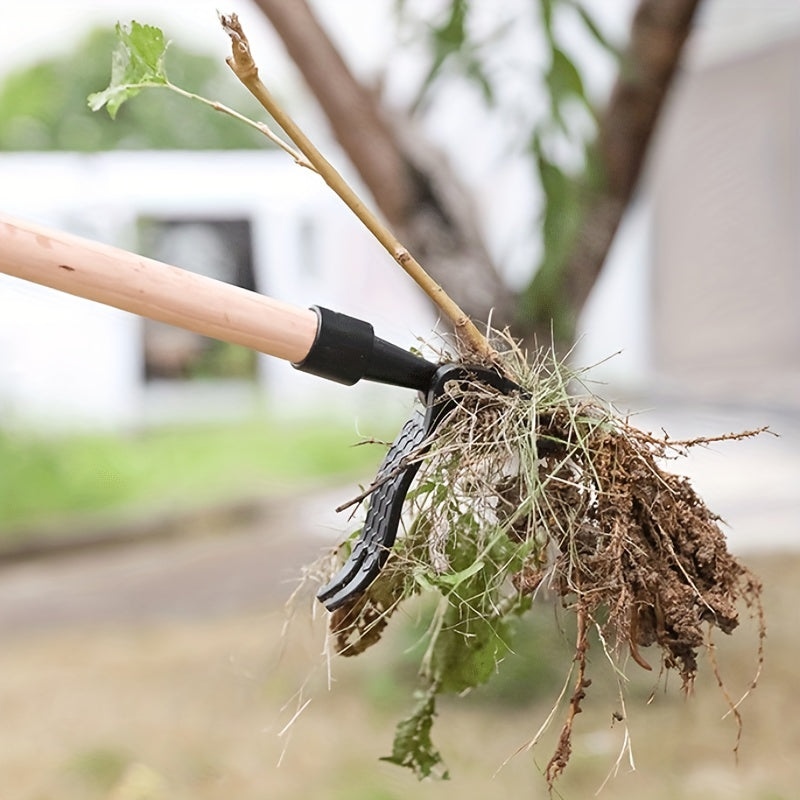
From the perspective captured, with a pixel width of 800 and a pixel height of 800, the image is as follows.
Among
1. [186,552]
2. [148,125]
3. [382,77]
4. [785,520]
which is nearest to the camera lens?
[382,77]

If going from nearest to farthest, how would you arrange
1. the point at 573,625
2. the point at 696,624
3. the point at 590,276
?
the point at 696,624
the point at 573,625
the point at 590,276

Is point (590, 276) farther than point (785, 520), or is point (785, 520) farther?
point (785, 520)

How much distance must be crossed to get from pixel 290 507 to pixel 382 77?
164 cm

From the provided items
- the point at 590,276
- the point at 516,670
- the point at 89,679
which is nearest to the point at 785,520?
the point at 590,276

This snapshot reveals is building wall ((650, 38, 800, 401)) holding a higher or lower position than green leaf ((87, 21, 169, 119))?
higher

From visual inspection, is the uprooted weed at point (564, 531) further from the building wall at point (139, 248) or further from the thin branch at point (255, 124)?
the building wall at point (139, 248)

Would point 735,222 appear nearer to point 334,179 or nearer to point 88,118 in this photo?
point 334,179

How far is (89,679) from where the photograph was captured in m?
1.52

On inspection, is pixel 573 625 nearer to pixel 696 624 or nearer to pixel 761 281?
pixel 696 624

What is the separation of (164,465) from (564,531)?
9.83ft

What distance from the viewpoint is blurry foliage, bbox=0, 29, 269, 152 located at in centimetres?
403

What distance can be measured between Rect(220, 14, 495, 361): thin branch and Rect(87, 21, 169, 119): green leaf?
0.05 meters

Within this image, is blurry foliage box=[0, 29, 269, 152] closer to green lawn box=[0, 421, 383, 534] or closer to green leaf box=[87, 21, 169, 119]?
green lawn box=[0, 421, 383, 534]

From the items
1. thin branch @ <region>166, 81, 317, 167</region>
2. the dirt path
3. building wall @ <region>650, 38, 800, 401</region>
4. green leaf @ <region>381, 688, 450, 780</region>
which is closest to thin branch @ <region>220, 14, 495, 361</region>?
thin branch @ <region>166, 81, 317, 167</region>
